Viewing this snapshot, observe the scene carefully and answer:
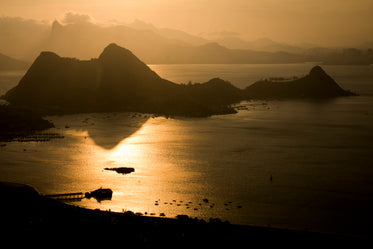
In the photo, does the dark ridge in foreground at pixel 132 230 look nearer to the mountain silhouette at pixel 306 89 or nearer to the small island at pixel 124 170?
the small island at pixel 124 170

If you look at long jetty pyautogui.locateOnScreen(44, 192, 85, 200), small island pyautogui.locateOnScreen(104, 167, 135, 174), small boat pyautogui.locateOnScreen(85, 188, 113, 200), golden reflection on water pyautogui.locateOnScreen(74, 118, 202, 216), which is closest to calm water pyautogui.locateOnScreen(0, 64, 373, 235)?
golden reflection on water pyautogui.locateOnScreen(74, 118, 202, 216)

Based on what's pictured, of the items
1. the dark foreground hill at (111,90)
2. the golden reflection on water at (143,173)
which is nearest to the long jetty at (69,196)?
the golden reflection on water at (143,173)

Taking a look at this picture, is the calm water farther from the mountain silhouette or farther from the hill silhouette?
the mountain silhouette

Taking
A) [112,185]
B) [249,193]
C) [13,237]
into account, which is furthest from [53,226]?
[249,193]

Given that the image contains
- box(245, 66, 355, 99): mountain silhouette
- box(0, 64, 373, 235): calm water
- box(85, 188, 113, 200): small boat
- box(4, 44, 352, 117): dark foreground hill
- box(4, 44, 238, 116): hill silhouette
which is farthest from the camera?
box(245, 66, 355, 99): mountain silhouette

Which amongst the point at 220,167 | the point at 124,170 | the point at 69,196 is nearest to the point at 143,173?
the point at 124,170

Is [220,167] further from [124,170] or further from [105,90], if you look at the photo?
[105,90]
